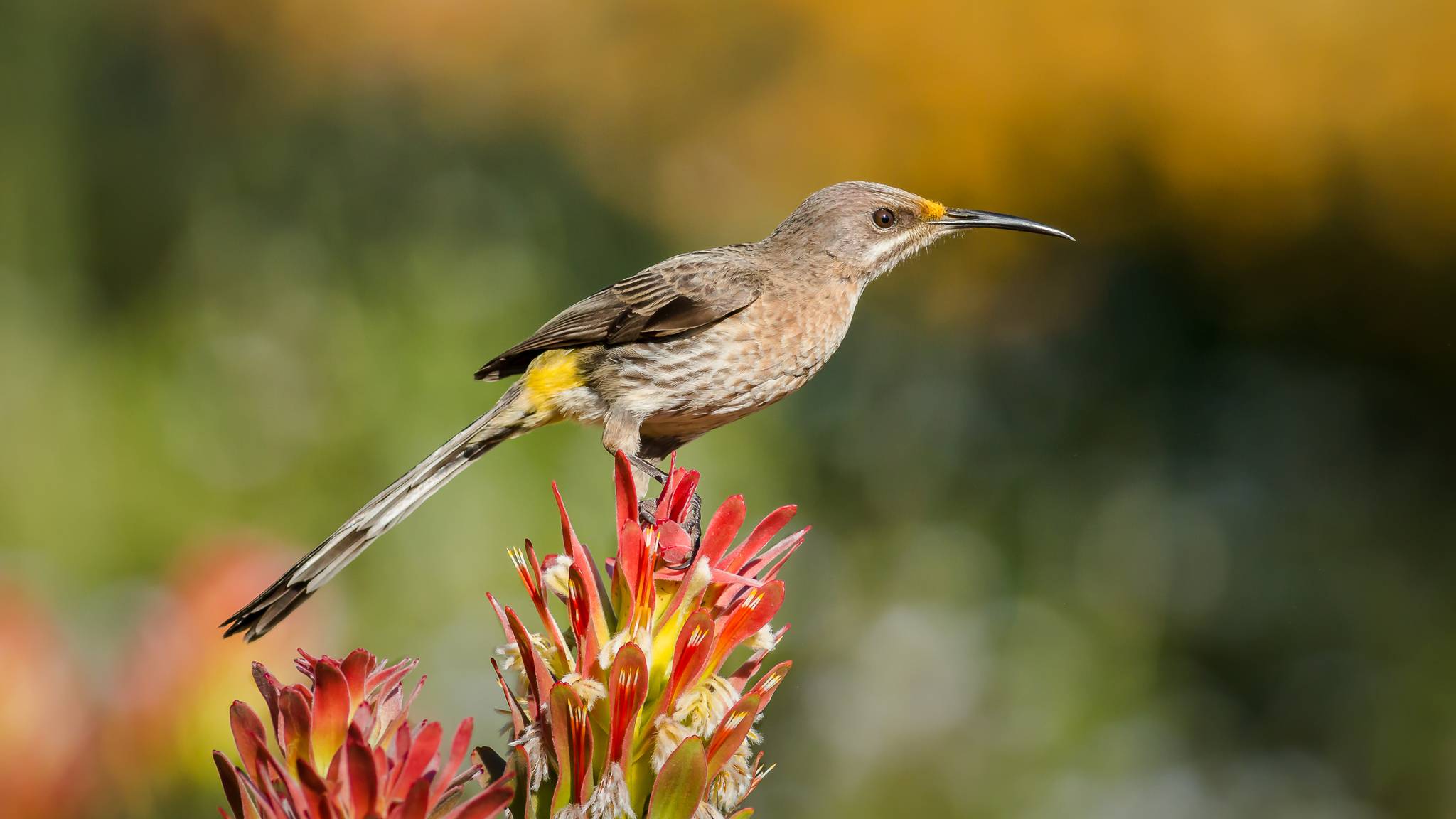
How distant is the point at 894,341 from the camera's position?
5891mm

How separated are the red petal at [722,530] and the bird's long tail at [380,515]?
33.3 inches

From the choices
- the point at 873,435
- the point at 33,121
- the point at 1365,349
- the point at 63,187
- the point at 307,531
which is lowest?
the point at 1365,349

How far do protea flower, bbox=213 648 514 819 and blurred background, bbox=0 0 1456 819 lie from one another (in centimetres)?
346

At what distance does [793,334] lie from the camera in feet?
10.5

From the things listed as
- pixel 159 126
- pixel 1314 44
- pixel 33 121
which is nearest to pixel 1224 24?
pixel 1314 44

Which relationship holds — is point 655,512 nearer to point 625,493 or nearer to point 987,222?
point 625,493

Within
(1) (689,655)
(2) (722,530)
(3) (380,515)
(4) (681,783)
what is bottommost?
(4) (681,783)

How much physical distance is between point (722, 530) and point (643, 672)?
23 centimetres

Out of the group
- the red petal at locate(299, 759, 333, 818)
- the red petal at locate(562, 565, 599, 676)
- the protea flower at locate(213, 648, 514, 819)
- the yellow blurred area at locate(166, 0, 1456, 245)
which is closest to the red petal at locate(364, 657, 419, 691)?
the protea flower at locate(213, 648, 514, 819)

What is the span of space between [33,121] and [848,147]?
3.71m

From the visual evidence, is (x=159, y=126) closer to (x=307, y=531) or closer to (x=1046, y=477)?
(x=307, y=531)

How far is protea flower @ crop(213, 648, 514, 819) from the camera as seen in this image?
45.9 inches

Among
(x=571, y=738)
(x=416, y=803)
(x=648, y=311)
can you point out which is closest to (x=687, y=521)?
(x=571, y=738)

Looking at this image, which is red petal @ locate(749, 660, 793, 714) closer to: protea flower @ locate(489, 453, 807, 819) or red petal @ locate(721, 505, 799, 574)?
protea flower @ locate(489, 453, 807, 819)
